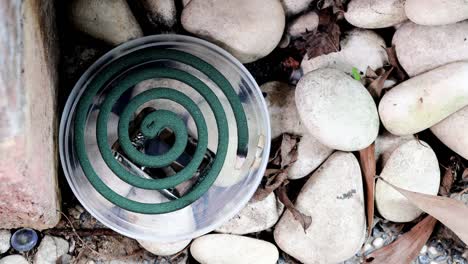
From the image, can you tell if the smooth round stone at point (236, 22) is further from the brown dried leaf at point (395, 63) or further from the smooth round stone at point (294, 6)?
the brown dried leaf at point (395, 63)

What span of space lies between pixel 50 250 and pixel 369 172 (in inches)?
36.0

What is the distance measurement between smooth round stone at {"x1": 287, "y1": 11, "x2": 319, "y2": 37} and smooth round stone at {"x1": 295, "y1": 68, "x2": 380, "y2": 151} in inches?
6.7

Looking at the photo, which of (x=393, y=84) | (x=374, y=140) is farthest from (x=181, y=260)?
(x=393, y=84)

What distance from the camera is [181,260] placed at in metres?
1.89

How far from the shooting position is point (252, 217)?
6.12 ft

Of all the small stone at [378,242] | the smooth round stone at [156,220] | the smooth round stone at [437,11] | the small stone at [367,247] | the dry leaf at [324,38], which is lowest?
the small stone at [367,247]

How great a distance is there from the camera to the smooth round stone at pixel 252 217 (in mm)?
1863

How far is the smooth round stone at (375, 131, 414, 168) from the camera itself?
74.2 inches

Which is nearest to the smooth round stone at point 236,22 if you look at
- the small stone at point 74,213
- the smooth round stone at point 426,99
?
the smooth round stone at point 426,99

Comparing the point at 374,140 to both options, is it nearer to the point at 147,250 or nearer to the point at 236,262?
the point at 236,262

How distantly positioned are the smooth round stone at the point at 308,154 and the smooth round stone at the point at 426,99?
192 mm

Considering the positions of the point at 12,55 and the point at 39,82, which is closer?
the point at 12,55

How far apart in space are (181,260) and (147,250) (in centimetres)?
10

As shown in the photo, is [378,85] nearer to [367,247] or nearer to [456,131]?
[456,131]
